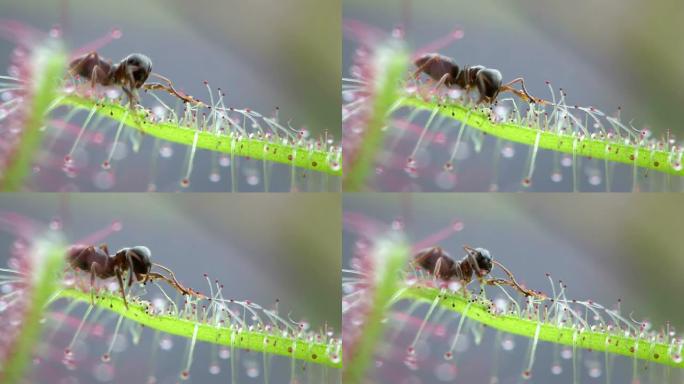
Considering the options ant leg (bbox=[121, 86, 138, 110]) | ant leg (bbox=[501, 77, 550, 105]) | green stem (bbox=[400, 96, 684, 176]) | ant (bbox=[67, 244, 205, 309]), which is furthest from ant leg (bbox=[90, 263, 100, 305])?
ant leg (bbox=[501, 77, 550, 105])

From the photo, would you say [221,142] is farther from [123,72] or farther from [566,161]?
[566,161]

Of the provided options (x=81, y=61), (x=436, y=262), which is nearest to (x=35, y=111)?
(x=81, y=61)

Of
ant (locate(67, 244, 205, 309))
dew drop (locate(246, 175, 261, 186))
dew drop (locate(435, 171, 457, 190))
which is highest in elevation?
dew drop (locate(435, 171, 457, 190))

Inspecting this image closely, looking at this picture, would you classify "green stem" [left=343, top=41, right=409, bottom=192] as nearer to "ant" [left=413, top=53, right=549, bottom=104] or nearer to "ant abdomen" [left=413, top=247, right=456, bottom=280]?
"ant" [left=413, top=53, right=549, bottom=104]

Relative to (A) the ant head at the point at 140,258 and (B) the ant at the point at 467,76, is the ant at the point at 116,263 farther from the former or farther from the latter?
(B) the ant at the point at 467,76

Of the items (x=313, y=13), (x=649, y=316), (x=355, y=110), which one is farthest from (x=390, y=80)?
(x=649, y=316)

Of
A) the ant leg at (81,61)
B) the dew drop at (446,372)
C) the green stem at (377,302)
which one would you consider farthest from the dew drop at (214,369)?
the ant leg at (81,61)
